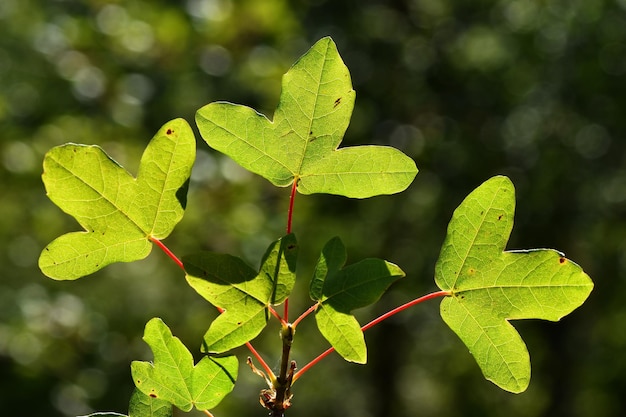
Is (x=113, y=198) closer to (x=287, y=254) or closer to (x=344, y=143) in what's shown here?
(x=287, y=254)

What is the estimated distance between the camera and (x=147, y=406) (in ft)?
3.56

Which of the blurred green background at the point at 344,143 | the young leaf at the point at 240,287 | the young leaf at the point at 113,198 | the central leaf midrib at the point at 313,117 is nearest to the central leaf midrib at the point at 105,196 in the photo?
the young leaf at the point at 113,198

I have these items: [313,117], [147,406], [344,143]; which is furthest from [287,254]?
[344,143]

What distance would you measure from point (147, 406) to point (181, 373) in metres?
0.09

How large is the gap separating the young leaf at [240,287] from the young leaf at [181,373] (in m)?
0.04

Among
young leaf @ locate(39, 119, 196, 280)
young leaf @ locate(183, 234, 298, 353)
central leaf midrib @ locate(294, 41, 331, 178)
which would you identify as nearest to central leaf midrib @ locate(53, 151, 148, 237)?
young leaf @ locate(39, 119, 196, 280)

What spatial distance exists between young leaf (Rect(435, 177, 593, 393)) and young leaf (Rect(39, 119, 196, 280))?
41 cm

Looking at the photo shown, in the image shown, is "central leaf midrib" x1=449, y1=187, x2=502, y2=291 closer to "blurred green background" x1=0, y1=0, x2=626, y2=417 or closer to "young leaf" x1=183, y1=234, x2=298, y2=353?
"young leaf" x1=183, y1=234, x2=298, y2=353

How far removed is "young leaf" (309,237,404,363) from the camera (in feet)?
3.35

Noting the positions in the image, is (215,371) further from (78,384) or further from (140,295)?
(140,295)

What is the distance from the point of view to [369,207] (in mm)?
8453

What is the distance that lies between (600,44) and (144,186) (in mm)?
7234

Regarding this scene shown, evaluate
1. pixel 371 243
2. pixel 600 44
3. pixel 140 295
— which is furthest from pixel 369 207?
pixel 140 295

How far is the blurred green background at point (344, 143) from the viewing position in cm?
567
